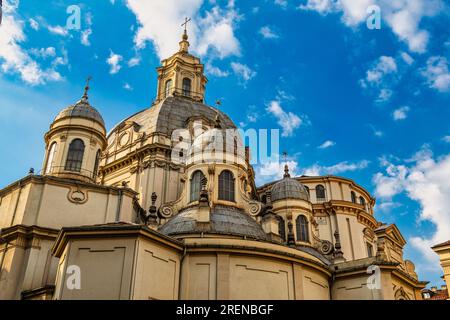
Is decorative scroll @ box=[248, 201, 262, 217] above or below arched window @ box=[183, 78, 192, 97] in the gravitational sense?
below

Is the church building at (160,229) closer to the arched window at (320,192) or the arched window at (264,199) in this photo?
the arched window at (264,199)

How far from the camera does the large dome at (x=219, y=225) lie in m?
27.5

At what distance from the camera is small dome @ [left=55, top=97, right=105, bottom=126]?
3347cm

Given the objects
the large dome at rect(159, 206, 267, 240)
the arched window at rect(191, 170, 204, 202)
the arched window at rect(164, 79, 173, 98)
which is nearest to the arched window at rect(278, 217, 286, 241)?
the large dome at rect(159, 206, 267, 240)

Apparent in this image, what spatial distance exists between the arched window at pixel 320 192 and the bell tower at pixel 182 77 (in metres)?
16.4

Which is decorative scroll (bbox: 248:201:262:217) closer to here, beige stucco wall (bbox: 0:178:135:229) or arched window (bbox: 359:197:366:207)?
beige stucco wall (bbox: 0:178:135:229)

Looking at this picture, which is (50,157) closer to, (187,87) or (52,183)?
(52,183)

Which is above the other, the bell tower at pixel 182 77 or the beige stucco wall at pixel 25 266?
Answer: the bell tower at pixel 182 77

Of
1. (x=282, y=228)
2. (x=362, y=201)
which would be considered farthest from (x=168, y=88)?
(x=362, y=201)

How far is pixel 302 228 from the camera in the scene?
38.9m

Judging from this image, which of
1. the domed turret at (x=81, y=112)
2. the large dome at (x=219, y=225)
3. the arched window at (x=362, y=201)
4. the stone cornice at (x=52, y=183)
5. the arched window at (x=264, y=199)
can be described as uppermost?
the arched window at (x=362, y=201)

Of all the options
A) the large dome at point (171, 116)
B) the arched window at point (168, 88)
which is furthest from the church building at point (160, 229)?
the arched window at point (168, 88)

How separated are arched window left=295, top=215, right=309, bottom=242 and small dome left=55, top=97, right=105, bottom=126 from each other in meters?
17.9

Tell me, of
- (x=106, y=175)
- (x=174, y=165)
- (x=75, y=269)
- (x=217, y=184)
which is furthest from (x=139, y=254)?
(x=106, y=175)
